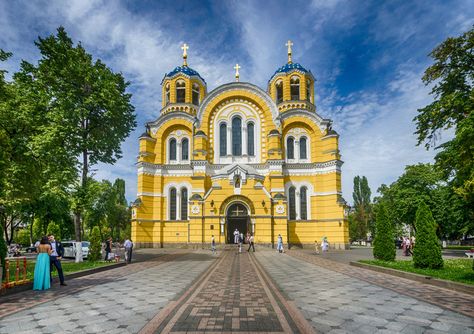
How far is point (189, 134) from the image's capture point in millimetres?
34844

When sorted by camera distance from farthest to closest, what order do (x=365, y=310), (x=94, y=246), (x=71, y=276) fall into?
(x=94, y=246), (x=71, y=276), (x=365, y=310)

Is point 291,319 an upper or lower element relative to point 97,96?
lower

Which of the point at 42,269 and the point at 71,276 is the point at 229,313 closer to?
the point at 42,269

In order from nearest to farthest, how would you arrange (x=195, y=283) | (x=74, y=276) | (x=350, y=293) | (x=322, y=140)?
(x=350, y=293) → (x=195, y=283) → (x=74, y=276) → (x=322, y=140)

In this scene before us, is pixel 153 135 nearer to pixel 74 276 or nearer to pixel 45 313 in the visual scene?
pixel 74 276

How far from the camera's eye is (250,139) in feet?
112

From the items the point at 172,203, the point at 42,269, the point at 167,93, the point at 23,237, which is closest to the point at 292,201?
the point at 172,203

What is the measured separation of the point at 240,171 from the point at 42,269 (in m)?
21.0

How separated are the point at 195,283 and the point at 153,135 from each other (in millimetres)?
25665

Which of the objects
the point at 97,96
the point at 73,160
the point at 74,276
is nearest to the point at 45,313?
the point at 74,276

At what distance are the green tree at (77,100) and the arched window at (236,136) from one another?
15.4 metres

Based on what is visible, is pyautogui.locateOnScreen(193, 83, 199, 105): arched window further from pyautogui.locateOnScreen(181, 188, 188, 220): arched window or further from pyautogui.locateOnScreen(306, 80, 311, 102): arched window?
pyautogui.locateOnScreen(306, 80, 311, 102): arched window

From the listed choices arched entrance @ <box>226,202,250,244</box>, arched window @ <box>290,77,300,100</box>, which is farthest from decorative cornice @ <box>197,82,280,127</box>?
arched entrance @ <box>226,202,250,244</box>

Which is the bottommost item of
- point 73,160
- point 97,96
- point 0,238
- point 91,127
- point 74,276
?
point 74,276
